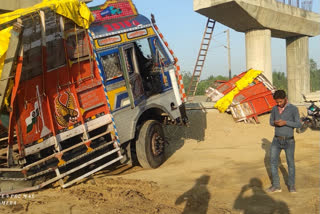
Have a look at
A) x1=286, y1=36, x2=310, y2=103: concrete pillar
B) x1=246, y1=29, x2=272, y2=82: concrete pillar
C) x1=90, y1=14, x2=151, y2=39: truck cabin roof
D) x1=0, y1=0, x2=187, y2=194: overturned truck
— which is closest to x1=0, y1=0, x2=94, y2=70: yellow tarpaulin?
Result: x1=0, y1=0, x2=187, y2=194: overturned truck

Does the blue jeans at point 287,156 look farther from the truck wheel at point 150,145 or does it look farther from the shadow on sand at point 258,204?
the truck wheel at point 150,145

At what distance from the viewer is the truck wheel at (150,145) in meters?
6.75

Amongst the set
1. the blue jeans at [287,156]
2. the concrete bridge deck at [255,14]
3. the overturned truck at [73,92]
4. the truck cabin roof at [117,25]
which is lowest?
the blue jeans at [287,156]

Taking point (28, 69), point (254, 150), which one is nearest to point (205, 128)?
point (254, 150)

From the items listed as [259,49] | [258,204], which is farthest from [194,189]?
[259,49]

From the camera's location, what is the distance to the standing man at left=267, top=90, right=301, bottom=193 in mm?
4745

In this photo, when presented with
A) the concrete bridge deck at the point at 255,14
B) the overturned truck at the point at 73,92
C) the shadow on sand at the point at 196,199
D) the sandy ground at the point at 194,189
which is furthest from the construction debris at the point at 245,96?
the shadow on sand at the point at 196,199

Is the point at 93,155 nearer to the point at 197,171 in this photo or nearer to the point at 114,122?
the point at 114,122

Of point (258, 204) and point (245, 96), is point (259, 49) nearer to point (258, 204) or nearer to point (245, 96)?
point (245, 96)

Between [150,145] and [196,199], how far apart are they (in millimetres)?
2377

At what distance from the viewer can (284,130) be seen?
480cm

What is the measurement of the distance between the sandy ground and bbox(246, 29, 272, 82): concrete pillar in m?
6.32

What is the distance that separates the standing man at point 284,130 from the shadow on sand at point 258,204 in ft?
0.84

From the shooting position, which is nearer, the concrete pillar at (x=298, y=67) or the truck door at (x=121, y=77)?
the truck door at (x=121, y=77)
